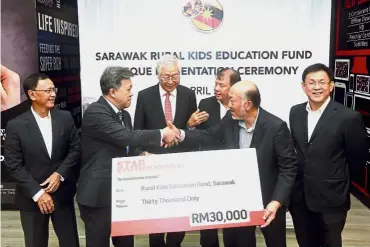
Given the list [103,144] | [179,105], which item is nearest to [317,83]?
[179,105]

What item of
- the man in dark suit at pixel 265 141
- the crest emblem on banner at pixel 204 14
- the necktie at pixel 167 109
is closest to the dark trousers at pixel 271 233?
the man in dark suit at pixel 265 141

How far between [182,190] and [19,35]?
10.1 feet

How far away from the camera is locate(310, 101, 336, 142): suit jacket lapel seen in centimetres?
257

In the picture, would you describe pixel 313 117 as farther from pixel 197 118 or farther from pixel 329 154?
pixel 197 118

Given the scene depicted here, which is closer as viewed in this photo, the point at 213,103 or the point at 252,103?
the point at 252,103

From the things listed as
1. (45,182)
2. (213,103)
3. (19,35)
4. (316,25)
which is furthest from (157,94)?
(19,35)

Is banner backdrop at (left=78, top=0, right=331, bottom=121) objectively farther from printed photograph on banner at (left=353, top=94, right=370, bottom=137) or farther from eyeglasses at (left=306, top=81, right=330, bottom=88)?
printed photograph on banner at (left=353, top=94, right=370, bottom=137)

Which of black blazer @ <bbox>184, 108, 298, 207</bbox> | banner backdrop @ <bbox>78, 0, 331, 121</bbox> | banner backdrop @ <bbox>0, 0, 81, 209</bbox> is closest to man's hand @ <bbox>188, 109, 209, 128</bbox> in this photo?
banner backdrop @ <bbox>78, 0, 331, 121</bbox>

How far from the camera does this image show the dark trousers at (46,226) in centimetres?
273

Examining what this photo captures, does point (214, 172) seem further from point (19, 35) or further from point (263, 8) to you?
point (19, 35)

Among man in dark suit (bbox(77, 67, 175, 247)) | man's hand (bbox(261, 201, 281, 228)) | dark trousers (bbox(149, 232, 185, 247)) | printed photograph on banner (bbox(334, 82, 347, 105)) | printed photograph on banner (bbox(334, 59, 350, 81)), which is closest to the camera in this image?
man's hand (bbox(261, 201, 281, 228))

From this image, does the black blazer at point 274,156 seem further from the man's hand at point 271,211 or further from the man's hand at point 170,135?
the man's hand at point 170,135

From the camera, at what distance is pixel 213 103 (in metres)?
3.38

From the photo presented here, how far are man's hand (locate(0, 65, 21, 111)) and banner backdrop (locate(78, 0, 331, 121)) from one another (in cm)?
134
